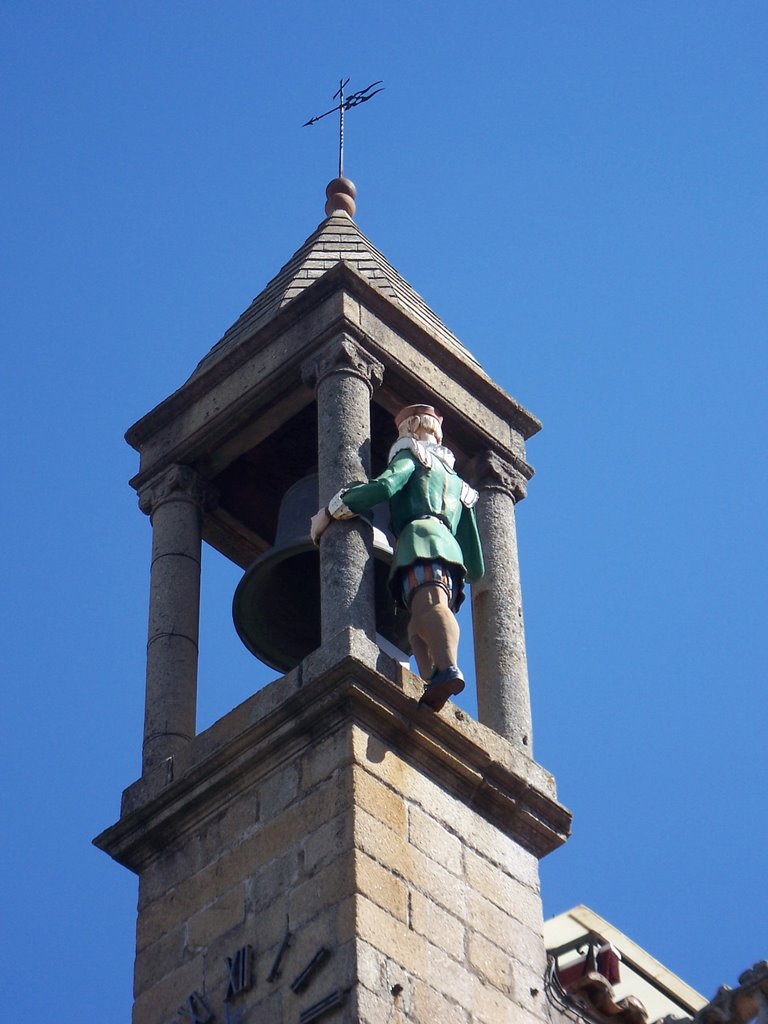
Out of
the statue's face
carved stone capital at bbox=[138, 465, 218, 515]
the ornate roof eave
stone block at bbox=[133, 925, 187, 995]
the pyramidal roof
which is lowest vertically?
stone block at bbox=[133, 925, 187, 995]

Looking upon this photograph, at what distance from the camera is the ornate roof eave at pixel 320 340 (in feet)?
51.0

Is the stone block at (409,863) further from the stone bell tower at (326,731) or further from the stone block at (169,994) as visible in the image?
the stone block at (169,994)

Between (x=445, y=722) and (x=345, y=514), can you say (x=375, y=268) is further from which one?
(x=445, y=722)

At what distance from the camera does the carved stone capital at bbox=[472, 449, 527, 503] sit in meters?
15.8

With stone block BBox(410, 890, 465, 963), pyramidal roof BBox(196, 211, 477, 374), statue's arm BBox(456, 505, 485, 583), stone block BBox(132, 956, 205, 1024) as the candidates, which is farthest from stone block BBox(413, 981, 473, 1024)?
pyramidal roof BBox(196, 211, 477, 374)

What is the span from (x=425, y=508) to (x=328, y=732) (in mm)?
1698

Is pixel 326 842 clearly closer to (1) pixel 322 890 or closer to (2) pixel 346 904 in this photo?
(1) pixel 322 890

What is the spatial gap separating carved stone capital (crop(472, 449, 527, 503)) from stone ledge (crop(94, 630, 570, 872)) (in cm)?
231

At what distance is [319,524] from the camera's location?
14.3m

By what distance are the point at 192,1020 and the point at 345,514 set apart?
115 inches

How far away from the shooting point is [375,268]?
53.5 feet

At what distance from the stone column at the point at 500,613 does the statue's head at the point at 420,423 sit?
796mm

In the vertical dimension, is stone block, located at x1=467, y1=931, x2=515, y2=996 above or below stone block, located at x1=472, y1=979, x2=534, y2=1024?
above

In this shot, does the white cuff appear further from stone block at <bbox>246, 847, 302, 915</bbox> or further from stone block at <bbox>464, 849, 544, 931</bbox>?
stone block at <bbox>246, 847, 302, 915</bbox>
